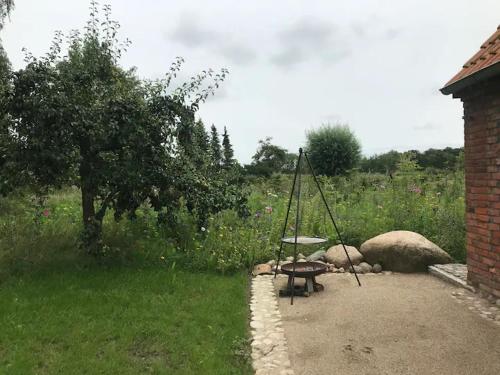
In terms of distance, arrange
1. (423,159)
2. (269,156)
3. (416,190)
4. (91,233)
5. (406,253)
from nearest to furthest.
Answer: (91,233) < (406,253) < (416,190) < (423,159) < (269,156)

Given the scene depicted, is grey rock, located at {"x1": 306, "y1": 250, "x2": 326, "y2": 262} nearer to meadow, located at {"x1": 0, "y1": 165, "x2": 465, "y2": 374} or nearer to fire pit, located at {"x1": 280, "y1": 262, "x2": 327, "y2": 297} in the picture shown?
meadow, located at {"x1": 0, "y1": 165, "x2": 465, "y2": 374}

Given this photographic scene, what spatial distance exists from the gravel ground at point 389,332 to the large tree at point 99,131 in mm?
2544

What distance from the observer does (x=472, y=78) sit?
473cm

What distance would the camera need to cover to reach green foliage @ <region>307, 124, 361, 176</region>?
53.7ft

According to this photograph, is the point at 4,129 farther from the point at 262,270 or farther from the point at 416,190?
the point at 416,190

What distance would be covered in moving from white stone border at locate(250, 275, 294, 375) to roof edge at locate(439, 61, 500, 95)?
3420 millimetres

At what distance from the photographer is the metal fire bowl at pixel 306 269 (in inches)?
233

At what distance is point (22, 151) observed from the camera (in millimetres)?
5441

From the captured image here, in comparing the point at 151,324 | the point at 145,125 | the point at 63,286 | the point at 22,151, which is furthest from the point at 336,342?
the point at 22,151

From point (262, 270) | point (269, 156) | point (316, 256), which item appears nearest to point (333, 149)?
point (316, 256)

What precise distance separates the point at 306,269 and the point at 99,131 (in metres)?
3.44

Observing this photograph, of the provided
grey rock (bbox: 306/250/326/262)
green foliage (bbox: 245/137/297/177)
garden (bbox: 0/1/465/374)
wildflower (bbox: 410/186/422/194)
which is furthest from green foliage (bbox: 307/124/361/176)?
green foliage (bbox: 245/137/297/177)

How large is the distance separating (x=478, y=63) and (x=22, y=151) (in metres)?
5.57

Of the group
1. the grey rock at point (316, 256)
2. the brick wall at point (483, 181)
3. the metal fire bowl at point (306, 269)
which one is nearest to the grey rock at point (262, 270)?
the metal fire bowl at point (306, 269)
